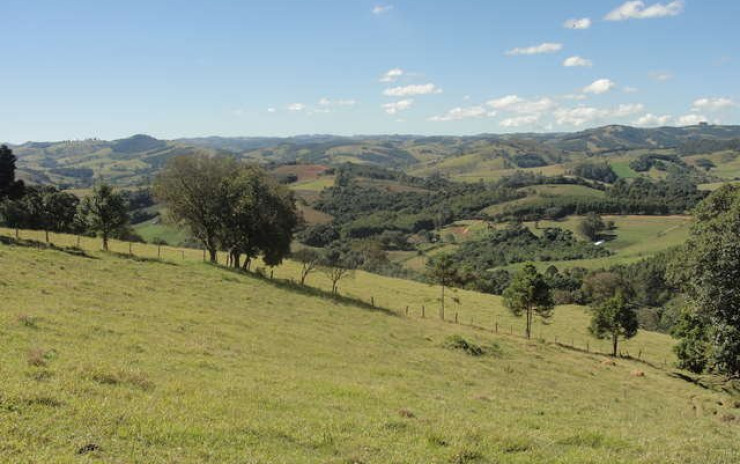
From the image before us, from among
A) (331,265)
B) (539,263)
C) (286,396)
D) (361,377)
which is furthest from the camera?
(539,263)

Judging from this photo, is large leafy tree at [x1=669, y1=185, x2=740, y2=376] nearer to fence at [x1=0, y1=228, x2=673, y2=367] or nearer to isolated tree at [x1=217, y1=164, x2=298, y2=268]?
fence at [x1=0, y1=228, x2=673, y2=367]

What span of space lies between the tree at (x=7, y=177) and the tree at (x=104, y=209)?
23.1ft

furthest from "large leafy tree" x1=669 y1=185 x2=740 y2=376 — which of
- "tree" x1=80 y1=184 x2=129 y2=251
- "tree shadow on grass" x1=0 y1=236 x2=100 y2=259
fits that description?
"tree" x1=80 y1=184 x2=129 y2=251

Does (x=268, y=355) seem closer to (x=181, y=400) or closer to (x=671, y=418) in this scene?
(x=181, y=400)

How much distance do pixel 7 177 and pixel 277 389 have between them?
2002 inches

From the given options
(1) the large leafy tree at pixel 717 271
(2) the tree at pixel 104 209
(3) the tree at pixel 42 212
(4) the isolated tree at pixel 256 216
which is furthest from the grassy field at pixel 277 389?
(3) the tree at pixel 42 212

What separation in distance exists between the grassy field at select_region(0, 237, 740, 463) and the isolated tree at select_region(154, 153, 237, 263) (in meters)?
12.9

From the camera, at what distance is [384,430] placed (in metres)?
14.5

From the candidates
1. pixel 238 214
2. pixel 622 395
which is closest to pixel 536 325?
pixel 622 395

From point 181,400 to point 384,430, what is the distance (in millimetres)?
5863

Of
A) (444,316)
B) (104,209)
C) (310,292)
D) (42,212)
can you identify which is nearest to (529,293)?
(444,316)

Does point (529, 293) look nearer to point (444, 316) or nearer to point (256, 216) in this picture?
point (444, 316)

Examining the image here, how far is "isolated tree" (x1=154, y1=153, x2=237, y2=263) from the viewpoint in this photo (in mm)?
55312

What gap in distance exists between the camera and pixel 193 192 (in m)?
55.5
